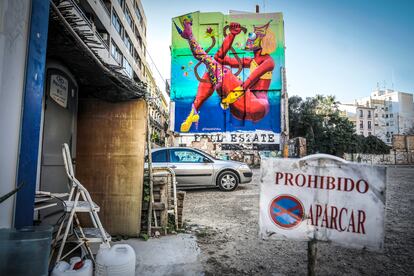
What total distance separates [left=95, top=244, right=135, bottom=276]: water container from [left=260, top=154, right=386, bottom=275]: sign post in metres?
1.38

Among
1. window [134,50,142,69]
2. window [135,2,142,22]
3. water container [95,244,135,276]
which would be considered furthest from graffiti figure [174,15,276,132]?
water container [95,244,135,276]

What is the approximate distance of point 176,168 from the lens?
8336 millimetres

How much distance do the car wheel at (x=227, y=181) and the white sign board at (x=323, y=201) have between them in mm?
6732

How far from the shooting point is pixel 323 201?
1.89 meters

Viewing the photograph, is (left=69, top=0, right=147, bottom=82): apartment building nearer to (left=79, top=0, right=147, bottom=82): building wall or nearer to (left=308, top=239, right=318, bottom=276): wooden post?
(left=79, top=0, right=147, bottom=82): building wall

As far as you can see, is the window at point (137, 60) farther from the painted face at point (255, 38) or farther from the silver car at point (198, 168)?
the silver car at point (198, 168)

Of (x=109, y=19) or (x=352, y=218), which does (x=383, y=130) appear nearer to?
(x=109, y=19)

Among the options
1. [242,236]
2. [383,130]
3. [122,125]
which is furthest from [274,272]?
[383,130]

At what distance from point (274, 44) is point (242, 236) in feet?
53.7

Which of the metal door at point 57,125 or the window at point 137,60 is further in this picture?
the window at point 137,60

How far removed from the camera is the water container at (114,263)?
7.80ft

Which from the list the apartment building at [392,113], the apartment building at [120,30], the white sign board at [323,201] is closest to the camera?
the white sign board at [323,201]

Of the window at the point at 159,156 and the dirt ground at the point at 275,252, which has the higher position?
the window at the point at 159,156

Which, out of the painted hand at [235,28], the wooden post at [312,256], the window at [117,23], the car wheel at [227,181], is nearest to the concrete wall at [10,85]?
the wooden post at [312,256]
